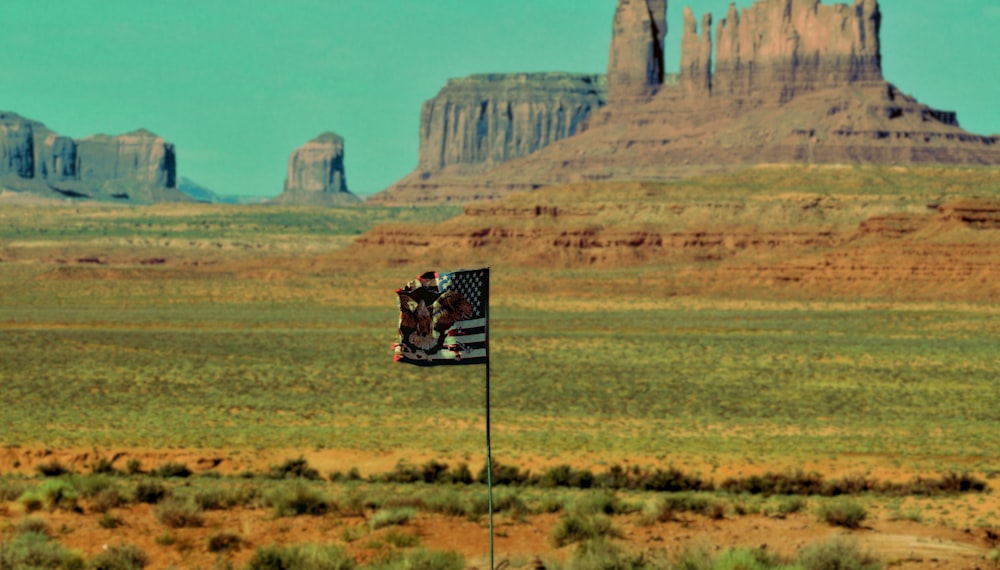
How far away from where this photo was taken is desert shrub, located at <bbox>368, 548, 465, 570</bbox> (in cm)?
1928

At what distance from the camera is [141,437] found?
33938 mm

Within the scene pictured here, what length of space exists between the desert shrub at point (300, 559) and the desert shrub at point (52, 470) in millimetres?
9866

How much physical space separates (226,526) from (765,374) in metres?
28.8

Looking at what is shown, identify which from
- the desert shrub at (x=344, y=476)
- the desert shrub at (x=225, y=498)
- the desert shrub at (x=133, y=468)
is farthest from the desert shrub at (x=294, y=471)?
the desert shrub at (x=225, y=498)

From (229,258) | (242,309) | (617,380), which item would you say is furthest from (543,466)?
(229,258)

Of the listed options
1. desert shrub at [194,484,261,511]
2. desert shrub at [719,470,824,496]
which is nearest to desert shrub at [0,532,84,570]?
desert shrub at [194,484,261,511]

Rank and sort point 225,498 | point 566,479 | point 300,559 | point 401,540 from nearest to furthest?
1. point 300,559
2. point 401,540
3. point 225,498
4. point 566,479

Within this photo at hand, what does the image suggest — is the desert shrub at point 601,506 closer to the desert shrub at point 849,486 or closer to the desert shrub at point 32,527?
the desert shrub at point 849,486

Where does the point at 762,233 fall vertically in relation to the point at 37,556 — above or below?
above

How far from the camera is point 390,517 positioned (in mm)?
22703

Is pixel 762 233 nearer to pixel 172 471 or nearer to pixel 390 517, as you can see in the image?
pixel 172 471

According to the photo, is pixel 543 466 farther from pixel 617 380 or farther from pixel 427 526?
pixel 617 380

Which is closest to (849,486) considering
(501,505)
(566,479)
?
(566,479)

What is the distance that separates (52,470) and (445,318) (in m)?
13.2
